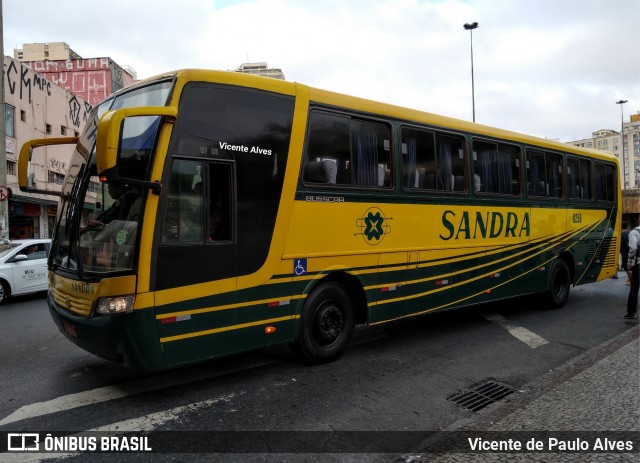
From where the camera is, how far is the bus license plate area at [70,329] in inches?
182

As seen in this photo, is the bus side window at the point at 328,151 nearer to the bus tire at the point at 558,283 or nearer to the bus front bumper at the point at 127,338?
the bus front bumper at the point at 127,338

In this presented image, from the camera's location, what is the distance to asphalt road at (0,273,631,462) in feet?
13.6

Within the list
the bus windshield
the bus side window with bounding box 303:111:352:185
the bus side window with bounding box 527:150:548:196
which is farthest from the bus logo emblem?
the bus side window with bounding box 527:150:548:196

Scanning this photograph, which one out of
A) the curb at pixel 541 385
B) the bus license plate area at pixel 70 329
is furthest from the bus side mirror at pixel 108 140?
the curb at pixel 541 385

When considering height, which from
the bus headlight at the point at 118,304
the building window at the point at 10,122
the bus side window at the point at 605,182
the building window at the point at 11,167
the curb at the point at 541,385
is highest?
the building window at the point at 10,122

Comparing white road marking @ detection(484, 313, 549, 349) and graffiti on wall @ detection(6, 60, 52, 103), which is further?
graffiti on wall @ detection(6, 60, 52, 103)

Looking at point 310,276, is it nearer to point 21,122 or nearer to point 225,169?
point 225,169

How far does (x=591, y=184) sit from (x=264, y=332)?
9126mm

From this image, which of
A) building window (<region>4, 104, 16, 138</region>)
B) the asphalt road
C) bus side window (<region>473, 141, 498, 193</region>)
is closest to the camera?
the asphalt road

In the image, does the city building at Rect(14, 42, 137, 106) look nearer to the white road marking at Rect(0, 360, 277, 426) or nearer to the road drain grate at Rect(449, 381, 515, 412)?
the white road marking at Rect(0, 360, 277, 426)

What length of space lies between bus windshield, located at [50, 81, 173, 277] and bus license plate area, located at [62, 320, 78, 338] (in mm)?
528

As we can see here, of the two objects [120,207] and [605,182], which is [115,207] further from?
[605,182]

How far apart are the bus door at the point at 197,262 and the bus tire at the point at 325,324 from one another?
1.04 meters

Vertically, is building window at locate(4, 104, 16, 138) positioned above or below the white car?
above
